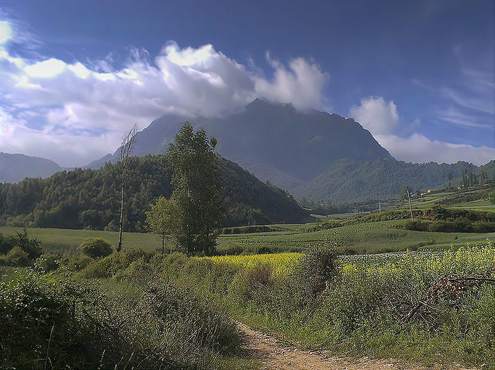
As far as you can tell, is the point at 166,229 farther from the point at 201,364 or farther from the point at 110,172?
the point at 110,172

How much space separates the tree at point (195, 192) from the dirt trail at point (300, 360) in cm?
2170

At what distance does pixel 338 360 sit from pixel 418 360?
1.54m

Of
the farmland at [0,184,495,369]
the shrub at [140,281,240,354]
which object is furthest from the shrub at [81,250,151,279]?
the shrub at [140,281,240,354]

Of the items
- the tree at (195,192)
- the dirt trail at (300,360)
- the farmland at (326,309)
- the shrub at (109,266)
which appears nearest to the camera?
the farmland at (326,309)

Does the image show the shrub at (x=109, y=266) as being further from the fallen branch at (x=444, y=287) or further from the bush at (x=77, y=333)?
the fallen branch at (x=444, y=287)

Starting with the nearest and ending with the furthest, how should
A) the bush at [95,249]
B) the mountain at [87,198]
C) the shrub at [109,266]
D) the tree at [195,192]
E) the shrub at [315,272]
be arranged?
the shrub at [315,272]
the shrub at [109,266]
the tree at [195,192]
the bush at [95,249]
the mountain at [87,198]

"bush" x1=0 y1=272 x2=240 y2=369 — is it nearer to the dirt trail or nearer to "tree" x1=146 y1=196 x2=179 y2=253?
the dirt trail

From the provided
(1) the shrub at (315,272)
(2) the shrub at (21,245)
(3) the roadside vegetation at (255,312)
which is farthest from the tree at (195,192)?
(1) the shrub at (315,272)

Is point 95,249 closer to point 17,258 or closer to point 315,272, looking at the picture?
point 17,258

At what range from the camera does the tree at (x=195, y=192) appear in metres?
32.3

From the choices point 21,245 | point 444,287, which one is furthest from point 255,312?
point 21,245

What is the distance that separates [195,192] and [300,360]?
24.0m

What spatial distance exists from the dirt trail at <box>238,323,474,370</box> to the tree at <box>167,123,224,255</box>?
71.2ft

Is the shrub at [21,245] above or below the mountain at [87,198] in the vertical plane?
below
